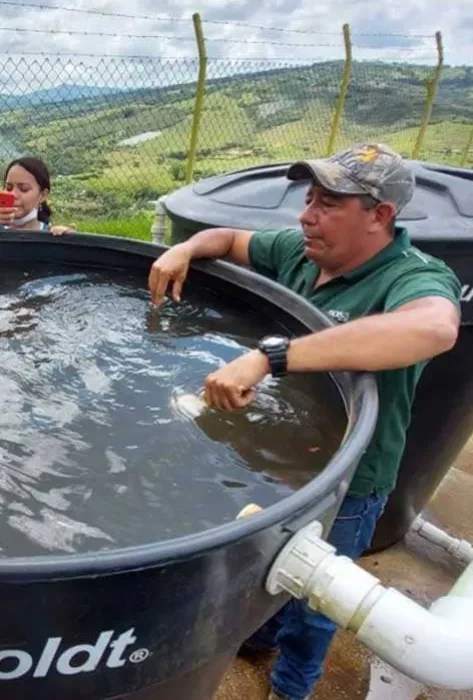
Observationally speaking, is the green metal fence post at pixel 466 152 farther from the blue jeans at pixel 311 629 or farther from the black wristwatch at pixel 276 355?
the black wristwatch at pixel 276 355

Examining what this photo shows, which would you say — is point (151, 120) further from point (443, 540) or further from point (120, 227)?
point (443, 540)

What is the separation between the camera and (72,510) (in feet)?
3.88

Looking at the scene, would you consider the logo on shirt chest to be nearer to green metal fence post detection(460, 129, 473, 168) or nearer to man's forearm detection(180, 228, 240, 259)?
man's forearm detection(180, 228, 240, 259)

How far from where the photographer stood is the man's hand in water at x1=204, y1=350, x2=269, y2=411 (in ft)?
4.68

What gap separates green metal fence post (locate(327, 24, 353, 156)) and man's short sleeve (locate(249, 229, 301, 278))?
5.98 m

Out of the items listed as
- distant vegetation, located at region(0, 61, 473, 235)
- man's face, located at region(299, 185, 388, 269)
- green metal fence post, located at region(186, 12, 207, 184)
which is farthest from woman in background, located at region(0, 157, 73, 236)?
green metal fence post, located at region(186, 12, 207, 184)

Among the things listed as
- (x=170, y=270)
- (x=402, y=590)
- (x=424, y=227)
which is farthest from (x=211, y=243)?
(x=402, y=590)

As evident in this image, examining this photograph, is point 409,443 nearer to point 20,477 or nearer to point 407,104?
point 20,477

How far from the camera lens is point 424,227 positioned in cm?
213

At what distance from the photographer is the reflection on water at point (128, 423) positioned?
1.19 metres

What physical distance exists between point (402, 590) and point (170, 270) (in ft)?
5.45

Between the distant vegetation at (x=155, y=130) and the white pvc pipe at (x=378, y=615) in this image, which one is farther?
the distant vegetation at (x=155, y=130)

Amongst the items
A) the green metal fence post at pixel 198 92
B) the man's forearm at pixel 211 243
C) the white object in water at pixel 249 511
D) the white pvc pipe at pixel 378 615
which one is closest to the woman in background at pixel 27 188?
the man's forearm at pixel 211 243

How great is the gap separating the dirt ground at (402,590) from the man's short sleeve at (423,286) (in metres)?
1.32
